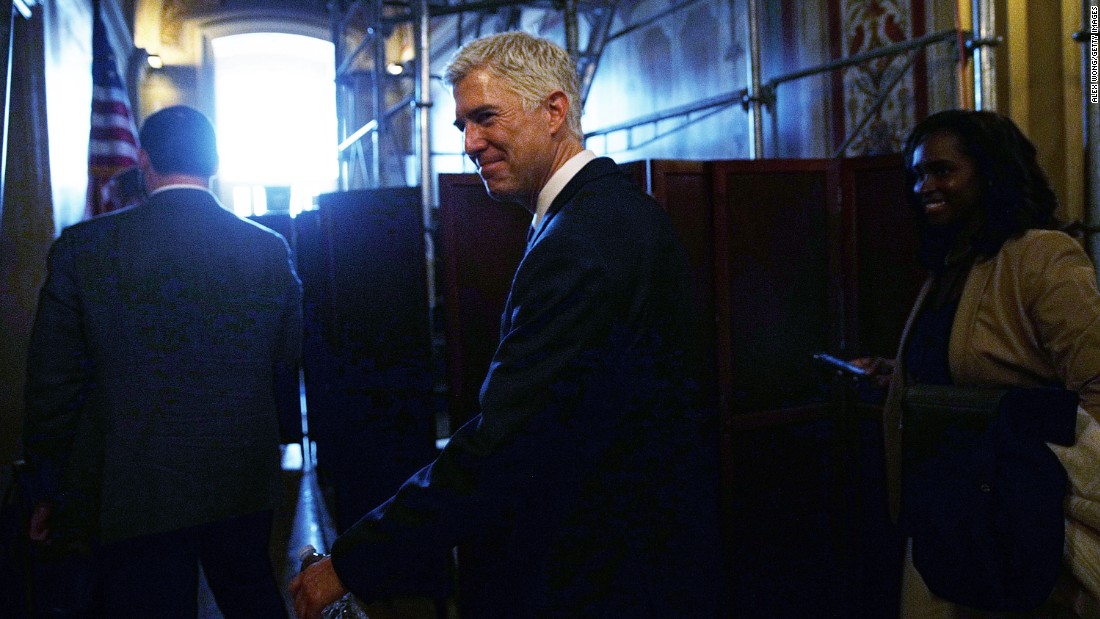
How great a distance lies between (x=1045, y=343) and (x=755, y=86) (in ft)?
10.3

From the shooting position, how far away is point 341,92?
25.5ft

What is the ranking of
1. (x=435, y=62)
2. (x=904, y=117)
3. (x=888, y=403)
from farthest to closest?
(x=435, y=62) → (x=904, y=117) → (x=888, y=403)

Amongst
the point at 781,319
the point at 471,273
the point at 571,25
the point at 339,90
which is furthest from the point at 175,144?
the point at 339,90

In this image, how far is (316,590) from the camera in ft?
3.48

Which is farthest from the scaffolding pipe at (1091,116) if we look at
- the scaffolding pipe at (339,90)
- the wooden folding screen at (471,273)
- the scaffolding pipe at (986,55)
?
the scaffolding pipe at (339,90)

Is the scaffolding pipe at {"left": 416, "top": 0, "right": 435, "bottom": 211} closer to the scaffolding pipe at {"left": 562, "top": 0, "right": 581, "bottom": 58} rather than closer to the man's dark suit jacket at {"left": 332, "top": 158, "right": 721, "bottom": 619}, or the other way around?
the scaffolding pipe at {"left": 562, "top": 0, "right": 581, "bottom": 58}

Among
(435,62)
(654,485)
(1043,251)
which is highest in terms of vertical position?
(435,62)

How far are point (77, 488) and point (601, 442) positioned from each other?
4.10 feet

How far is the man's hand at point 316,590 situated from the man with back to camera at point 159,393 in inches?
33.5

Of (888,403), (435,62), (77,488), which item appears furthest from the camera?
(435,62)

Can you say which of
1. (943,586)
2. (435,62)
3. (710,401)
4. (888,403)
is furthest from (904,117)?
(435,62)

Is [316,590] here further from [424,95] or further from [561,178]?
[424,95]

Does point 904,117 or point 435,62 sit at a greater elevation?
point 435,62

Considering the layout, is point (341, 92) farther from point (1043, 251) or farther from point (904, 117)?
point (1043, 251)
